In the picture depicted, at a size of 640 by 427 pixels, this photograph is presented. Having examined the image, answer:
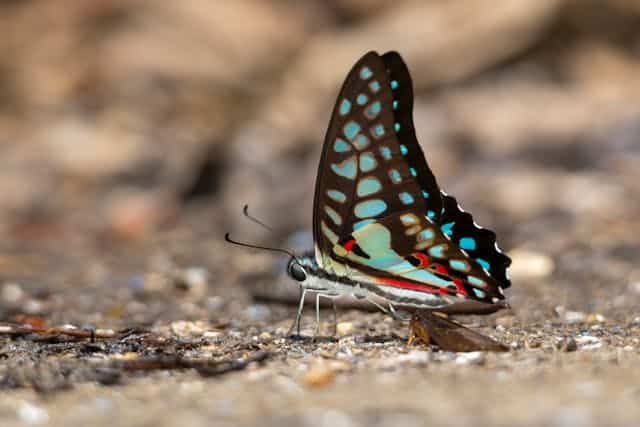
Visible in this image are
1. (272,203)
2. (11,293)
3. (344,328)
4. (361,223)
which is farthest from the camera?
(272,203)

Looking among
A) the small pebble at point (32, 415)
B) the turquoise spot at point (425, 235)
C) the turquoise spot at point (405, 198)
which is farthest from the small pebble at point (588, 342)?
the small pebble at point (32, 415)

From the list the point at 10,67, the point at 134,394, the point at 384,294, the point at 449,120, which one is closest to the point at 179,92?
the point at 10,67

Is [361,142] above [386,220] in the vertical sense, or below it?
above

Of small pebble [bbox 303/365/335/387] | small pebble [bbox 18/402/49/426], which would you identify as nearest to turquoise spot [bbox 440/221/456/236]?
small pebble [bbox 303/365/335/387]

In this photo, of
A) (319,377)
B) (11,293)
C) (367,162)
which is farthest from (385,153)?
(11,293)

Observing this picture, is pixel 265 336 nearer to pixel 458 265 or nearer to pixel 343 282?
pixel 343 282

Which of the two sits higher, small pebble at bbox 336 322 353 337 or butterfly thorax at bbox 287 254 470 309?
butterfly thorax at bbox 287 254 470 309

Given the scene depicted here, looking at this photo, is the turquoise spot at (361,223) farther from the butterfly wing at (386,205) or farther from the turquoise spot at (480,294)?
the turquoise spot at (480,294)

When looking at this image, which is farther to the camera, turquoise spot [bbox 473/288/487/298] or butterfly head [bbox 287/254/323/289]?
butterfly head [bbox 287/254/323/289]

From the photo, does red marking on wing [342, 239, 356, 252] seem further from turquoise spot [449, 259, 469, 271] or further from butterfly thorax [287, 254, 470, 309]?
turquoise spot [449, 259, 469, 271]
